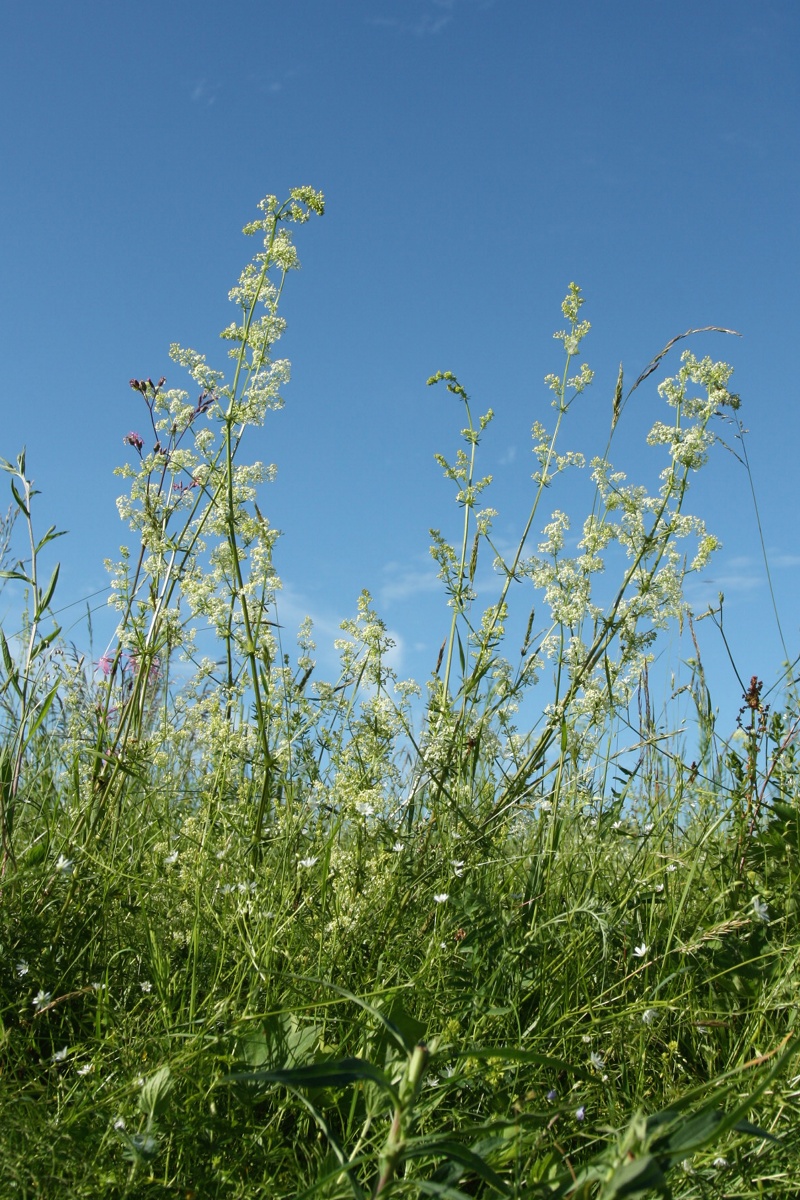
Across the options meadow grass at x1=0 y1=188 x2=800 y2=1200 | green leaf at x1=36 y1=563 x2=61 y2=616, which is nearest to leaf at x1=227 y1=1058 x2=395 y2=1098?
meadow grass at x1=0 y1=188 x2=800 y2=1200

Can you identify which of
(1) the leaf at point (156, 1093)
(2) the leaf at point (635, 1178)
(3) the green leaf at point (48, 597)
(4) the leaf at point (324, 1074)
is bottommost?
(2) the leaf at point (635, 1178)

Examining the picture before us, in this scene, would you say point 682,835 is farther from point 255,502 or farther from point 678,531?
point 255,502

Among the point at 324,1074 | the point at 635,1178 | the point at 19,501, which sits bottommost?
the point at 635,1178

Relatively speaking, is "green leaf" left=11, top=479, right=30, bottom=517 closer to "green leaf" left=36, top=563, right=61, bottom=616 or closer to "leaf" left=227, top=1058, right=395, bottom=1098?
"green leaf" left=36, top=563, right=61, bottom=616

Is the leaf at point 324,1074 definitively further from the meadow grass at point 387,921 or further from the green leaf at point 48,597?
the green leaf at point 48,597

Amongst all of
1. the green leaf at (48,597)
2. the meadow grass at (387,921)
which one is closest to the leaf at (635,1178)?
the meadow grass at (387,921)

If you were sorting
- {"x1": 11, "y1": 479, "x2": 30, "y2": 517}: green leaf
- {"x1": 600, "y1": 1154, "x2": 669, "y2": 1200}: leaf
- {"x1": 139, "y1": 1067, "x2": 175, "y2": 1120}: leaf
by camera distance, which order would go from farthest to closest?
{"x1": 11, "y1": 479, "x2": 30, "y2": 517}: green leaf < {"x1": 139, "y1": 1067, "x2": 175, "y2": 1120}: leaf < {"x1": 600, "y1": 1154, "x2": 669, "y2": 1200}: leaf

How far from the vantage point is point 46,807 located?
369cm

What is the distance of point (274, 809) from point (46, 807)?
1.01m

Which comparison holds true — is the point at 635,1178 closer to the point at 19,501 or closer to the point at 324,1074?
the point at 324,1074

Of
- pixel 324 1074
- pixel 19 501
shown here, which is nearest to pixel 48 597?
pixel 19 501

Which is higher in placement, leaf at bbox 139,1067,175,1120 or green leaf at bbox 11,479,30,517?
green leaf at bbox 11,479,30,517

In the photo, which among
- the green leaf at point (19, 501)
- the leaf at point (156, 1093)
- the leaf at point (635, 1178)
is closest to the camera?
the leaf at point (635, 1178)

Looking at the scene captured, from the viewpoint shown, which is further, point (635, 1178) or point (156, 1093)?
point (156, 1093)
